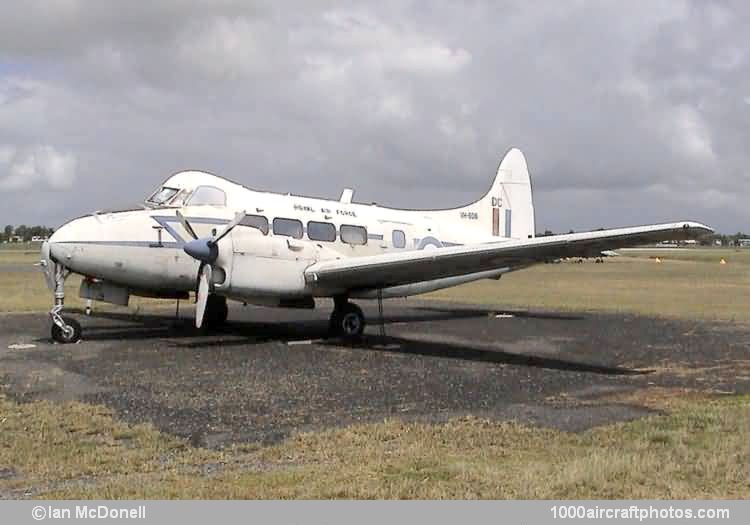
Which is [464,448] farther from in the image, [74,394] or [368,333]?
[368,333]

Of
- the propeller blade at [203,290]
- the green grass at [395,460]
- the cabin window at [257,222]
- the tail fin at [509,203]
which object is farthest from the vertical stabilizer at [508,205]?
the green grass at [395,460]

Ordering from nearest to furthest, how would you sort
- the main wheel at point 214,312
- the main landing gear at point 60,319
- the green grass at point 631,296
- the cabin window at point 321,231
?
the main landing gear at point 60,319 < the cabin window at point 321,231 < the main wheel at point 214,312 < the green grass at point 631,296

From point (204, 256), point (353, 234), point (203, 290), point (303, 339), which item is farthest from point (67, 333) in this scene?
point (353, 234)

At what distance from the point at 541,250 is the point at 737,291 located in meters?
25.2

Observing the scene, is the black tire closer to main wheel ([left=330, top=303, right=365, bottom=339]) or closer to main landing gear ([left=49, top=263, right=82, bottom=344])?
main landing gear ([left=49, top=263, right=82, bottom=344])

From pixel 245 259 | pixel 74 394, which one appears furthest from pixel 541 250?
pixel 74 394

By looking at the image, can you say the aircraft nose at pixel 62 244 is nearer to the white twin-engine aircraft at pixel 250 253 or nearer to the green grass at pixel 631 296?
the white twin-engine aircraft at pixel 250 253

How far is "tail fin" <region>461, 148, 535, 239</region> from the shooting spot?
2241 centimetres

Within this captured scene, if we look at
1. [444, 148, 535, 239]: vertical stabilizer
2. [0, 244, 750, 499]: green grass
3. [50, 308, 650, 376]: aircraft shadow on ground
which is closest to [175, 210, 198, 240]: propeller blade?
[50, 308, 650, 376]: aircraft shadow on ground

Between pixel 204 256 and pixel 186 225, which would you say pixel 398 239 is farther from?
pixel 204 256

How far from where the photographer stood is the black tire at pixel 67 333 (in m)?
15.1

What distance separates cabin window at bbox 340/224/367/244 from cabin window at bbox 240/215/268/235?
2.00 meters

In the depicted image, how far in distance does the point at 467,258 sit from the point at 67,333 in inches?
309

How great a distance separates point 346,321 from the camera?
16.4 metres
